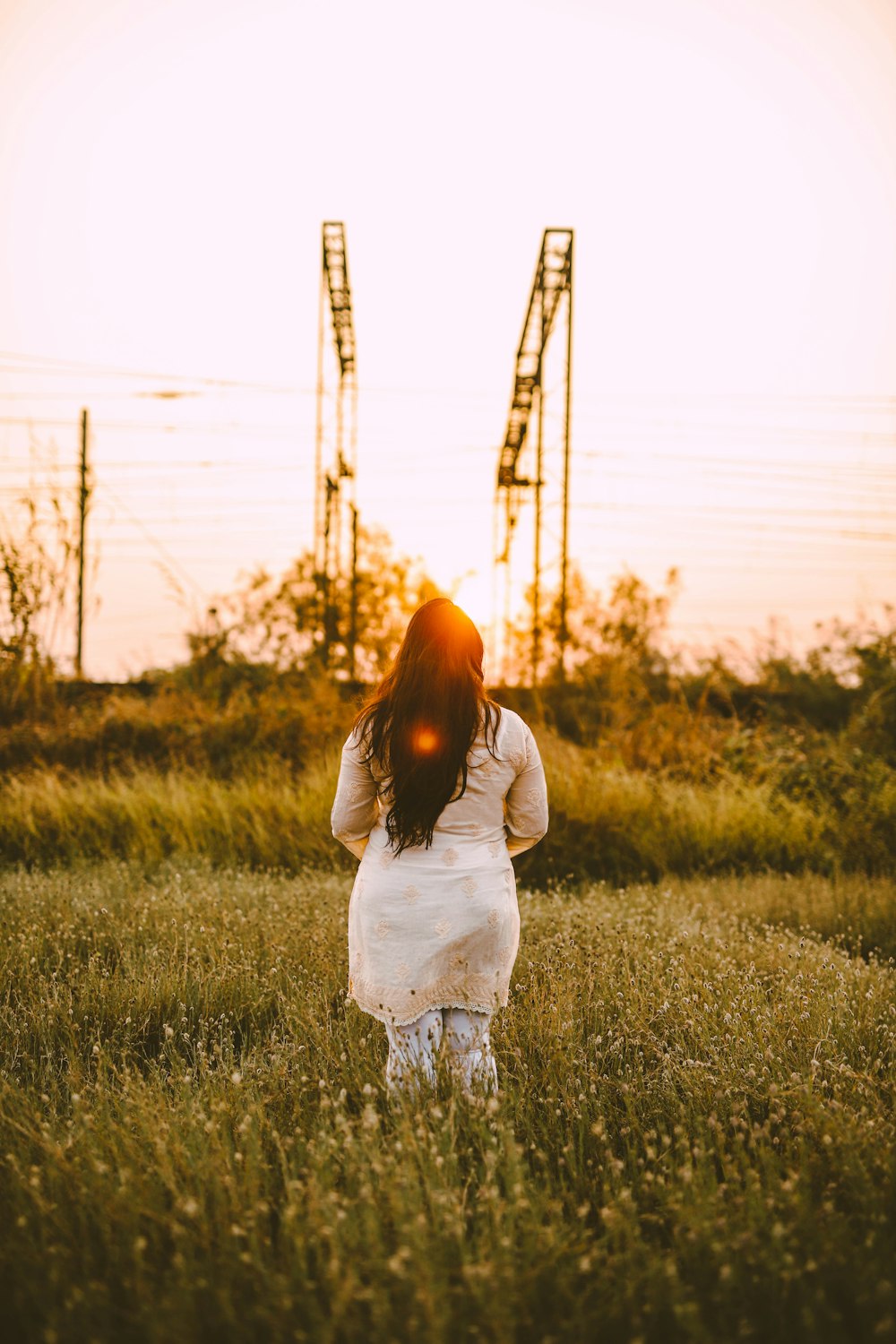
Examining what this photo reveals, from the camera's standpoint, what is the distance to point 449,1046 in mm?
2936

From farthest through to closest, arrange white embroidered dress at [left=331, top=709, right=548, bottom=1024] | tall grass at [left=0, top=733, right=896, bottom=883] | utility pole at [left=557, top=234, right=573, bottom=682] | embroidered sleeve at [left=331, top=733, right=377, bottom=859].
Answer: utility pole at [left=557, top=234, right=573, bottom=682], tall grass at [left=0, top=733, right=896, bottom=883], embroidered sleeve at [left=331, top=733, right=377, bottom=859], white embroidered dress at [left=331, top=709, right=548, bottom=1024]

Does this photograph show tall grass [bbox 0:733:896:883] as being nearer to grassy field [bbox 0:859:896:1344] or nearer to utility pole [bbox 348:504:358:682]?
grassy field [bbox 0:859:896:1344]

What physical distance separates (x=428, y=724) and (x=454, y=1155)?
1.21m

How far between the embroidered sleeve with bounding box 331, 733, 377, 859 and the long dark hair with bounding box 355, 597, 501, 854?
0.18 feet

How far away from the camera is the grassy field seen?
6.37 feet

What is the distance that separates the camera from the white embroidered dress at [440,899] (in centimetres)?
288

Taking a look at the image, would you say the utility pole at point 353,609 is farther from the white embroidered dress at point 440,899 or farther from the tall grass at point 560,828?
the white embroidered dress at point 440,899

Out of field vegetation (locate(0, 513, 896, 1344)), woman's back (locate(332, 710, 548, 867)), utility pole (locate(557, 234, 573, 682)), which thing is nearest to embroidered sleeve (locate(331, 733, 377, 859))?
woman's back (locate(332, 710, 548, 867))

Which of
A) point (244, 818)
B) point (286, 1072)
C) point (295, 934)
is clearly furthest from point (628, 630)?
point (286, 1072)

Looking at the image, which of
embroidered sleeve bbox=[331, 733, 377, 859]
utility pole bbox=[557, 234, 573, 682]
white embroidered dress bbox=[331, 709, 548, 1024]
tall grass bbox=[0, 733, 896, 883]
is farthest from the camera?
utility pole bbox=[557, 234, 573, 682]

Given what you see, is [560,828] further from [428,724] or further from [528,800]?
[428,724]

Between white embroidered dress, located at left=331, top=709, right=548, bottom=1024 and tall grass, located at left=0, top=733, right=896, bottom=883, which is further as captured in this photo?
tall grass, located at left=0, top=733, right=896, bottom=883

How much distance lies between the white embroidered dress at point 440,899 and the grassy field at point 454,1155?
33 centimetres

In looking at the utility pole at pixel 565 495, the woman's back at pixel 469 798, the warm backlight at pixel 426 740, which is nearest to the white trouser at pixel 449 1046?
the woman's back at pixel 469 798
